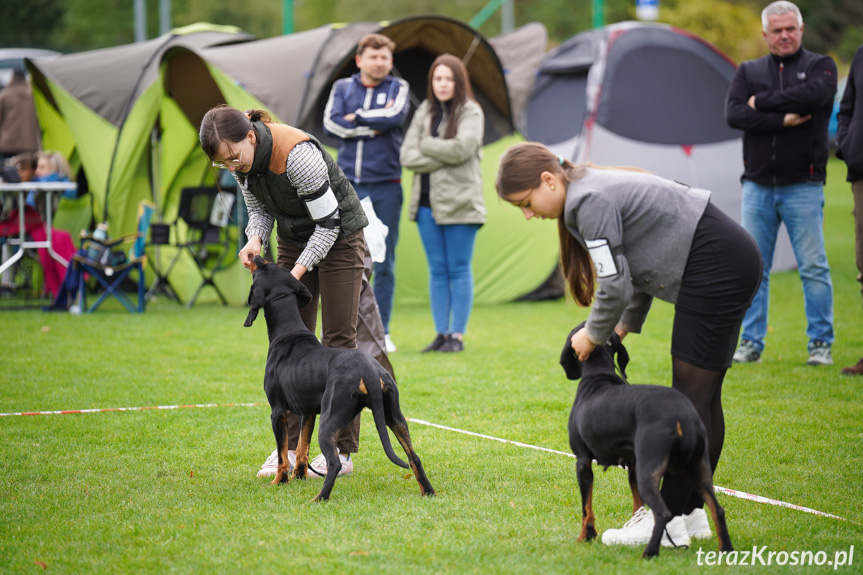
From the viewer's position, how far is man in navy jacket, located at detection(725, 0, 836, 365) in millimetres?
6406

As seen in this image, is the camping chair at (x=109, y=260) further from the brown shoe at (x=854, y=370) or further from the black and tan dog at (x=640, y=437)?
the black and tan dog at (x=640, y=437)

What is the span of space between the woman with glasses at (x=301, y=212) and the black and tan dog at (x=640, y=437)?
1.39 metres

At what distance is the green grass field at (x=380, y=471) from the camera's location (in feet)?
10.7

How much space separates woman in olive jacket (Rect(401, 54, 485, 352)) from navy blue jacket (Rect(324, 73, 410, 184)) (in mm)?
234

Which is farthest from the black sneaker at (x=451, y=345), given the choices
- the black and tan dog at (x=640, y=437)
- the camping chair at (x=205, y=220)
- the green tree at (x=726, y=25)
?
the green tree at (x=726, y=25)

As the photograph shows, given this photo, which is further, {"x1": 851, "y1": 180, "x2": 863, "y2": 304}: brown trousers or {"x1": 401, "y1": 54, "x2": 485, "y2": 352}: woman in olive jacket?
{"x1": 401, "y1": 54, "x2": 485, "y2": 352}: woman in olive jacket

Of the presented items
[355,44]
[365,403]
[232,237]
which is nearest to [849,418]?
[365,403]

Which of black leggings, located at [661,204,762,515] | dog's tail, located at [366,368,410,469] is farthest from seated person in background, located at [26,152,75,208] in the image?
black leggings, located at [661,204,762,515]

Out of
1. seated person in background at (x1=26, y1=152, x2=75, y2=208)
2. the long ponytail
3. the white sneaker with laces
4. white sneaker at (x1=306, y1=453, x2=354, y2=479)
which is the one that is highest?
the long ponytail

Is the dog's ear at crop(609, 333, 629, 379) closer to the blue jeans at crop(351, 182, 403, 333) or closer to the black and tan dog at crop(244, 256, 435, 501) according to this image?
the black and tan dog at crop(244, 256, 435, 501)

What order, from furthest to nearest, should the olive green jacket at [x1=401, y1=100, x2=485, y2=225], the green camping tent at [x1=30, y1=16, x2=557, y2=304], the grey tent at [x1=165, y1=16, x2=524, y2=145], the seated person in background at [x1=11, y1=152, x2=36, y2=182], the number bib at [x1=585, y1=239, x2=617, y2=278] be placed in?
the seated person in background at [x1=11, y1=152, x2=36, y2=182] < the green camping tent at [x1=30, y1=16, x2=557, y2=304] < the grey tent at [x1=165, y1=16, x2=524, y2=145] < the olive green jacket at [x1=401, y1=100, x2=485, y2=225] < the number bib at [x1=585, y1=239, x2=617, y2=278]

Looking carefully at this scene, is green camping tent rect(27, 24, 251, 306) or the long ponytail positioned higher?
the long ponytail

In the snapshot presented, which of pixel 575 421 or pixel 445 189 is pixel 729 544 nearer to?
pixel 575 421

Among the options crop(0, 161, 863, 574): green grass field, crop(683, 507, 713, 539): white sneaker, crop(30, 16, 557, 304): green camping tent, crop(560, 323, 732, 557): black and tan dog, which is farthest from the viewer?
crop(30, 16, 557, 304): green camping tent
